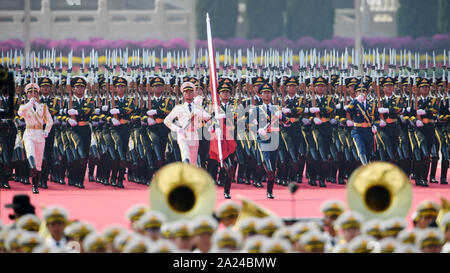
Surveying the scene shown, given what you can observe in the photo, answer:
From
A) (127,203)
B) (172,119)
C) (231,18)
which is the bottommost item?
(127,203)

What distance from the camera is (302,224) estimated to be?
6.97 metres

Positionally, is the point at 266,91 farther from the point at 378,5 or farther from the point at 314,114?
the point at 378,5

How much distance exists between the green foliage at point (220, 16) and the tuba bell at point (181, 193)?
42.1 feet

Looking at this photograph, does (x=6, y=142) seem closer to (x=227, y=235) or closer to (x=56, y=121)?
(x=56, y=121)

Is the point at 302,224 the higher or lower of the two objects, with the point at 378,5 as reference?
lower

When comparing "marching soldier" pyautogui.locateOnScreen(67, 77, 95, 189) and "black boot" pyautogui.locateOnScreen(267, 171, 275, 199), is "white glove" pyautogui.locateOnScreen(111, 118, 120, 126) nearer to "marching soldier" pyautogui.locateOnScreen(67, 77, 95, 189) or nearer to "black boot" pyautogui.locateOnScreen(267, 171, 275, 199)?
"marching soldier" pyautogui.locateOnScreen(67, 77, 95, 189)

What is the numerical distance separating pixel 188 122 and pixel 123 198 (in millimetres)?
1292

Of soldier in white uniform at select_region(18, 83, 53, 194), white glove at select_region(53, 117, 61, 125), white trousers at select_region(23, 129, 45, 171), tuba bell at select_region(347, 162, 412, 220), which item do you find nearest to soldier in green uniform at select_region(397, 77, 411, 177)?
white glove at select_region(53, 117, 61, 125)

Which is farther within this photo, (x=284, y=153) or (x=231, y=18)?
(x=231, y=18)

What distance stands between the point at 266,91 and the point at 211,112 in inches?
36.7

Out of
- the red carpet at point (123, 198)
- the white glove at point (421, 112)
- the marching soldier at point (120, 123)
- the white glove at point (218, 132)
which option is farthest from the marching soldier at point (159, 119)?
the white glove at point (421, 112)

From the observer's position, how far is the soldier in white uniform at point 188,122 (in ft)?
44.4
